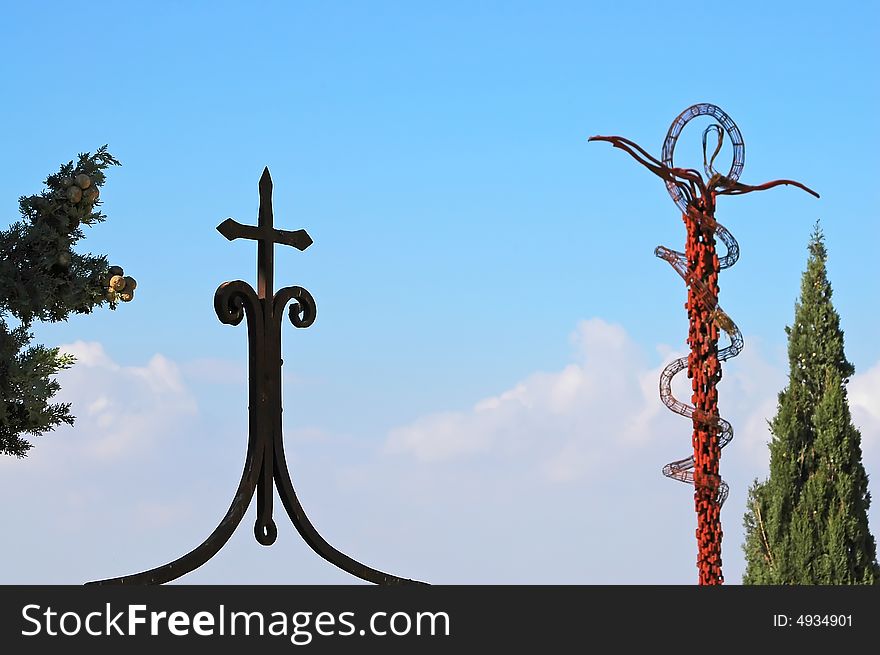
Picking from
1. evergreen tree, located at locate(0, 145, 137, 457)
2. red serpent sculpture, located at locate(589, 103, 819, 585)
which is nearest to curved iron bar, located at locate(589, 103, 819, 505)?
red serpent sculpture, located at locate(589, 103, 819, 585)

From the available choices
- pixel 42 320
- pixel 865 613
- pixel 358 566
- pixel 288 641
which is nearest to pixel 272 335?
pixel 358 566

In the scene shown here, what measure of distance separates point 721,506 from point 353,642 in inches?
221

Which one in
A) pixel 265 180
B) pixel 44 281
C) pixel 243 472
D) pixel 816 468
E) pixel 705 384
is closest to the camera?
pixel 243 472

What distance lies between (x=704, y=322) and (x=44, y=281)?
5.28 meters

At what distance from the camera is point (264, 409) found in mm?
4387

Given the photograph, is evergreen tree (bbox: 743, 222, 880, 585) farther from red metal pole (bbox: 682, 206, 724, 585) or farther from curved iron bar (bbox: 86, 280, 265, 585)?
curved iron bar (bbox: 86, 280, 265, 585)

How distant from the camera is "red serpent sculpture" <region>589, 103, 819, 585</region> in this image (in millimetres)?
8672

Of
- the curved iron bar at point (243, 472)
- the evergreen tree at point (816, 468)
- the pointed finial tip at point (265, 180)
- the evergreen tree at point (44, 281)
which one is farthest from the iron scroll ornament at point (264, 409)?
the evergreen tree at point (816, 468)

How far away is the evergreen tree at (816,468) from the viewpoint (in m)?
10.2

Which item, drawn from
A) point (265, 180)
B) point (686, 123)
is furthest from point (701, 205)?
point (265, 180)

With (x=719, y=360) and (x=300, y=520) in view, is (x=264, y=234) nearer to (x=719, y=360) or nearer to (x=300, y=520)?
(x=300, y=520)

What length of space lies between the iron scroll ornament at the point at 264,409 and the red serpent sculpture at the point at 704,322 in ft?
15.2

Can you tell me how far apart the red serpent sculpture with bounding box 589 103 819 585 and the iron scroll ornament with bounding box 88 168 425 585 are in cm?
464

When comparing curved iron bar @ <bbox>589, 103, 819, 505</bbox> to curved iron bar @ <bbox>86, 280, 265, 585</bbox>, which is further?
curved iron bar @ <bbox>589, 103, 819, 505</bbox>
